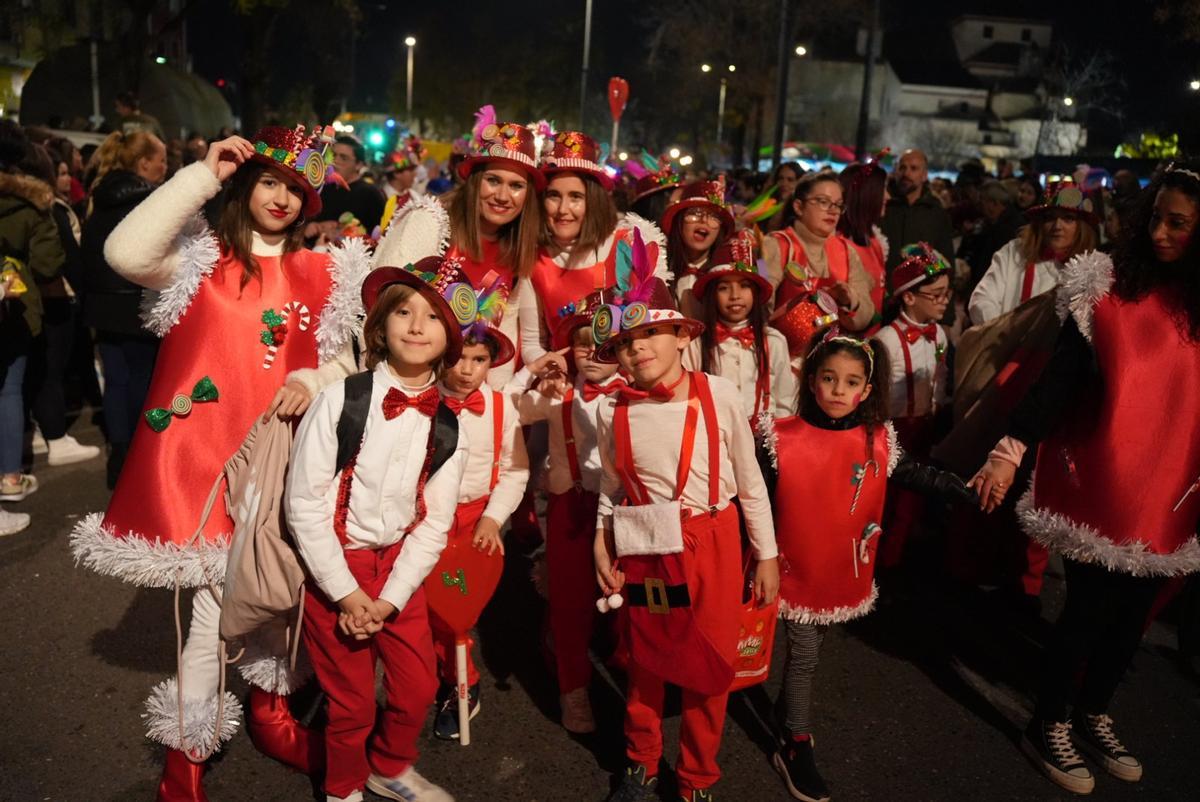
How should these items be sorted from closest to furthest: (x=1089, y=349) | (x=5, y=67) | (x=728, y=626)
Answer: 1. (x=728, y=626)
2. (x=1089, y=349)
3. (x=5, y=67)

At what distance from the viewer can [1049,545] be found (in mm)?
3559

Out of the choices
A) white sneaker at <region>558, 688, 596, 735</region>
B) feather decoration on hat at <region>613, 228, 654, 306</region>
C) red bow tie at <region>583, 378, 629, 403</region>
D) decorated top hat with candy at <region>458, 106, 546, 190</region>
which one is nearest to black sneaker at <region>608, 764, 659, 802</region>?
white sneaker at <region>558, 688, 596, 735</region>

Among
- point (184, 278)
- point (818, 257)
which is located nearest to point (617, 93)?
point (818, 257)

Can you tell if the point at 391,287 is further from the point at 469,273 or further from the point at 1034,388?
the point at 1034,388

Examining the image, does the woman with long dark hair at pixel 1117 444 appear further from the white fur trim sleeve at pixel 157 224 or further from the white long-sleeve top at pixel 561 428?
the white fur trim sleeve at pixel 157 224

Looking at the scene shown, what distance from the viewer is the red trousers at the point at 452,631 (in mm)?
3531

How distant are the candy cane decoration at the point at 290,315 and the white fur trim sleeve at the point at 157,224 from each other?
0.42 metres

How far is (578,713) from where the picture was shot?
3793 mm

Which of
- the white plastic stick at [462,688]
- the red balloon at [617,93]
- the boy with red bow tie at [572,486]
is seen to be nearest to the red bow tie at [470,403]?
the boy with red bow tie at [572,486]

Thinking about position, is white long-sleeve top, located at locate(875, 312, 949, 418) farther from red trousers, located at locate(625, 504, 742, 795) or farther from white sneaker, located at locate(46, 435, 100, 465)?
white sneaker, located at locate(46, 435, 100, 465)

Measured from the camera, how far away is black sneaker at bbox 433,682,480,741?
12.2 feet

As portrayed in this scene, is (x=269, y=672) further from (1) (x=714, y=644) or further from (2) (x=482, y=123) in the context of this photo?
(2) (x=482, y=123)

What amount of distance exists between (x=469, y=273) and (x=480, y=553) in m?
1.29

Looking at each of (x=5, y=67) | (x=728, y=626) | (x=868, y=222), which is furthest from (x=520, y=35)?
(x=728, y=626)
